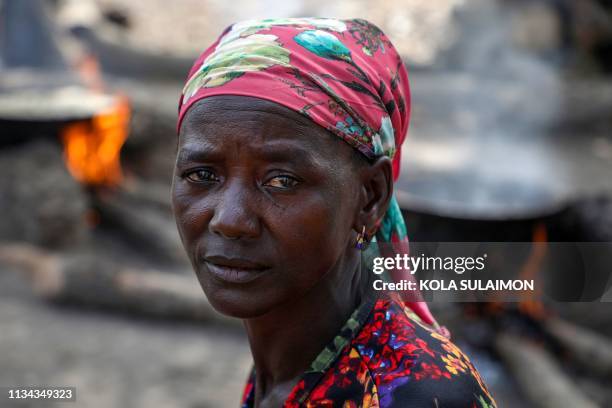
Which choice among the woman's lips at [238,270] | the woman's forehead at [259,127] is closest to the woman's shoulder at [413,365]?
the woman's lips at [238,270]

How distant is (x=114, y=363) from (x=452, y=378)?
3900 millimetres

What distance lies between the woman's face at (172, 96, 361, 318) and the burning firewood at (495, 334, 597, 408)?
3194 mm

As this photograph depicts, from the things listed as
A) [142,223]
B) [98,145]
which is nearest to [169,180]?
[98,145]

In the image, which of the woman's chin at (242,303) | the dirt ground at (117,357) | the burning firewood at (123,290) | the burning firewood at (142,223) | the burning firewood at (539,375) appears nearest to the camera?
the woman's chin at (242,303)

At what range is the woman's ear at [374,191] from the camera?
57.2 inches

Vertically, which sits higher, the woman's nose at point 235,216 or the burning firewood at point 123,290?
the woman's nose at point 235,216

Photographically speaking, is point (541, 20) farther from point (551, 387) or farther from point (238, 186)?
point (238, 186)

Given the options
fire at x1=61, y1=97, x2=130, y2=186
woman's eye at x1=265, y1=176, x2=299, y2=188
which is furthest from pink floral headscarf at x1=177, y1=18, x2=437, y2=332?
fire at x1=61, y1=97, x2=130, y2=186

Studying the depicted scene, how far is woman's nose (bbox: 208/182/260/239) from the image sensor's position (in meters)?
1.32

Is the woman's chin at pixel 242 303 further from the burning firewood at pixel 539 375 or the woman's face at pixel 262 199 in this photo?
the burning firewood at pixel 539 375

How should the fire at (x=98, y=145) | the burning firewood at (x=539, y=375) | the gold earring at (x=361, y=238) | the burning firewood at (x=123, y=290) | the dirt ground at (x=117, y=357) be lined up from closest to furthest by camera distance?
1. the gold earring at (x=361, y=238)
2. the burning firewood at (x=539, y=375)
3. the dirt ground at (x=117, y=357)
4. the burning firewood at (x=123, y=290)
5. the fire at (x=98, y=145)

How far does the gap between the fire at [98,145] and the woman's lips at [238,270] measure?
18.8ft

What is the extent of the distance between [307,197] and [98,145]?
6.24 meters

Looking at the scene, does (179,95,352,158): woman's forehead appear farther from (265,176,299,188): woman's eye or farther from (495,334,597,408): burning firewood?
(495,334,597,408): burning firewood
